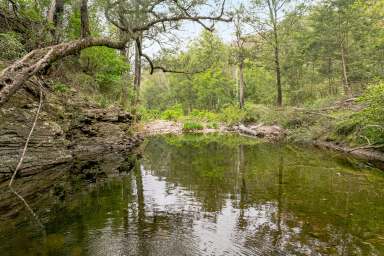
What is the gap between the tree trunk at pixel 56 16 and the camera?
1461 cm

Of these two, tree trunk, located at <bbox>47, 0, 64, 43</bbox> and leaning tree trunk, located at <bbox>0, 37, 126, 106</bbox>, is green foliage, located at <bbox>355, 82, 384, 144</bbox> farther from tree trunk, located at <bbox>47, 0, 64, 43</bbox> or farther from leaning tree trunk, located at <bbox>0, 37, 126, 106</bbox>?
tree trunk, located at <bbox>47, 0, 64, 43</bbox>

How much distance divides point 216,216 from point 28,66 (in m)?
4.93

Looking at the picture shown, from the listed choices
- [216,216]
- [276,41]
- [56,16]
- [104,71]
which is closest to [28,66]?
[216,216]

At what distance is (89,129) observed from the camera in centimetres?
1402

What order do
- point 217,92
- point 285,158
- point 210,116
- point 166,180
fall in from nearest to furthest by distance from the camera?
point 166,180, point 285,158, point 210,116, point 217,92

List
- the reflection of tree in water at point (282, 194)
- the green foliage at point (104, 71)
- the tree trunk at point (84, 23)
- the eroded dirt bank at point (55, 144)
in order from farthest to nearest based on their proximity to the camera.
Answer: the green foliage at point (104, 71) < the tree trunk at point (84, 23) < the eroded dirt bank at point (55, 144) < the reflection of tree in water at point (282, 194)

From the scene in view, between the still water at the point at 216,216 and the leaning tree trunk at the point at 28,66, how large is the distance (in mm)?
2433

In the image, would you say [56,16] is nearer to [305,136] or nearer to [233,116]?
[305,136]

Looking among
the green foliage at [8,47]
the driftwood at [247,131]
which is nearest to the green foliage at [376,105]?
the driftwood at [247,131]

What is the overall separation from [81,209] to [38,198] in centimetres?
142

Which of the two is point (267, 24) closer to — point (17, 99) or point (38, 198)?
point (17, 99)

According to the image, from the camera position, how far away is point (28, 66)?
273 inches

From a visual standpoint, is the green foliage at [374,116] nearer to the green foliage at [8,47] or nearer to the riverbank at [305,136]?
the riverbank at [305,136]

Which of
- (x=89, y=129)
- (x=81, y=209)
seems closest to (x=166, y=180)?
(x=81, y=209)
